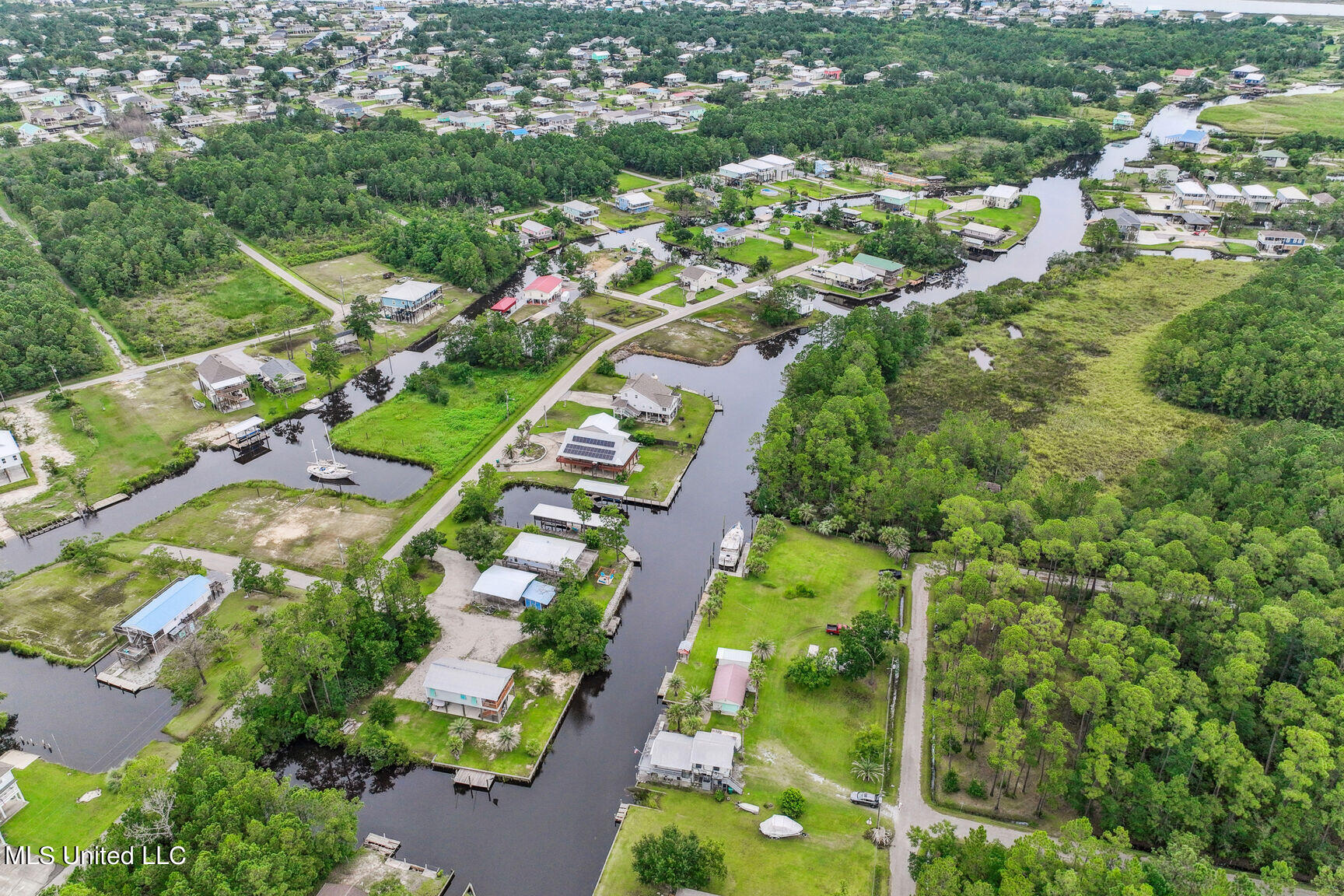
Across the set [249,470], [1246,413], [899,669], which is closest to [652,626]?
[899,669]

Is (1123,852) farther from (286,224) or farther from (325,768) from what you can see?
(286,224)

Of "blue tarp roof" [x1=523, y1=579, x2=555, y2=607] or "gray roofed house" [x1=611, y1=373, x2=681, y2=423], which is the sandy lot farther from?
"gray roofed house" [x1=611, y1=373, x2=681, y2=423]

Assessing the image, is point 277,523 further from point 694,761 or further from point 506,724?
point 694,761

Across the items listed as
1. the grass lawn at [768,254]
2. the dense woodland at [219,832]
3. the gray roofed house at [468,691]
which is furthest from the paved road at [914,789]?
the grass lawn at [768,254]

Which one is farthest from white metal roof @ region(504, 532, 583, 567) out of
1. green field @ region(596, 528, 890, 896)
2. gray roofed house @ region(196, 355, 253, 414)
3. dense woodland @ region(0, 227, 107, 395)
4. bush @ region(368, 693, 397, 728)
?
dense woodland @ region(0, 227, 107, 395)

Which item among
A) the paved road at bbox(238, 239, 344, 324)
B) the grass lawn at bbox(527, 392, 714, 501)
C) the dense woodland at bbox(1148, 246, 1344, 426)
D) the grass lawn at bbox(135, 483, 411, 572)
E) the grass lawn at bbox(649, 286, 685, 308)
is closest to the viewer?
the grass lawn at bbox(135, 483, 411, 572)

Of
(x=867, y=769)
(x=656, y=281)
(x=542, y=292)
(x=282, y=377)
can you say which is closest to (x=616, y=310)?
(x=542, y=292)
